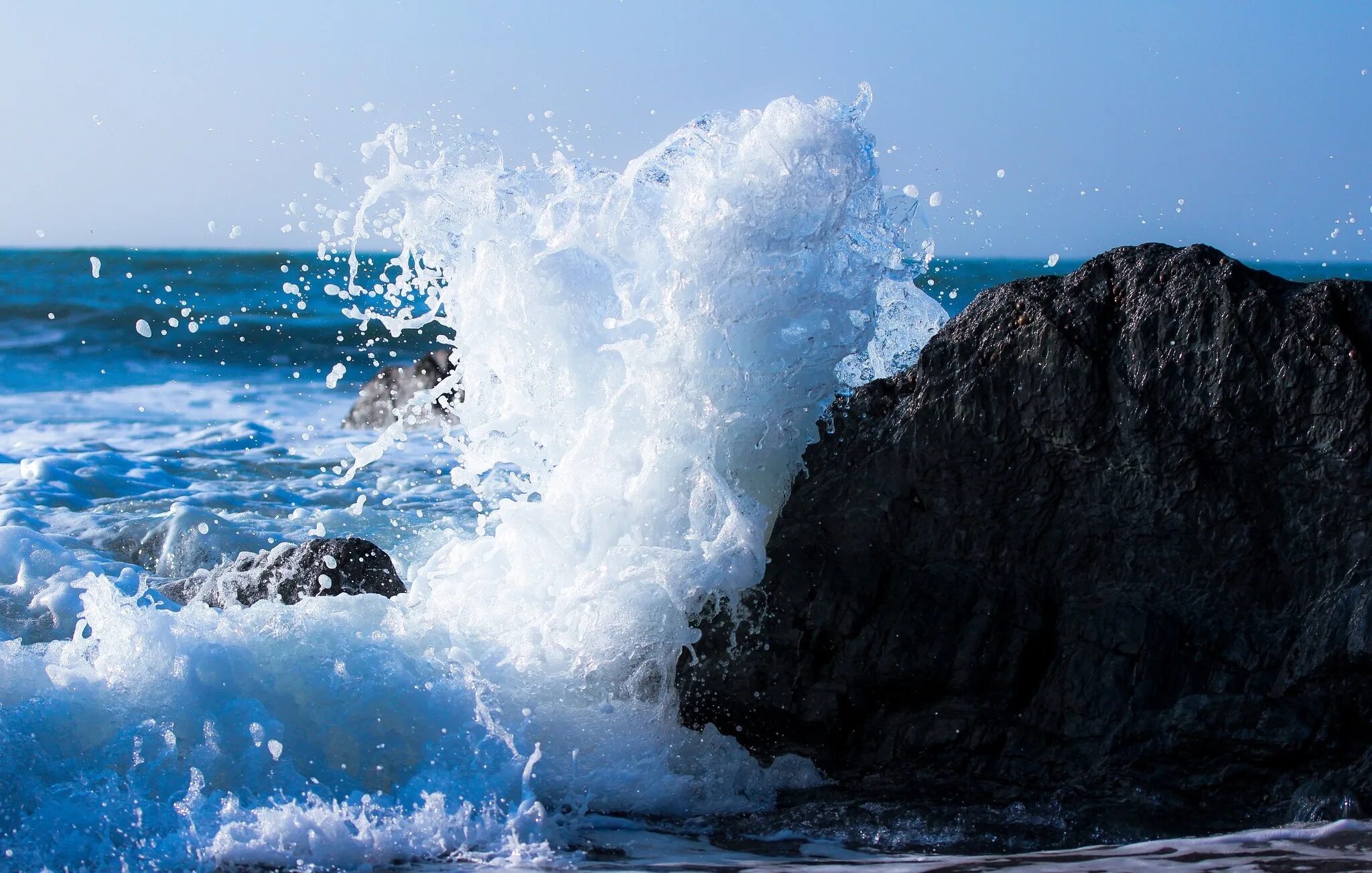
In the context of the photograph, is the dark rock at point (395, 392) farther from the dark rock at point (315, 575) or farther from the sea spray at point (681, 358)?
the sea spray at point (681, 358)

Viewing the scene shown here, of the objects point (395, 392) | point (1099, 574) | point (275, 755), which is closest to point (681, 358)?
point (1099, 574)

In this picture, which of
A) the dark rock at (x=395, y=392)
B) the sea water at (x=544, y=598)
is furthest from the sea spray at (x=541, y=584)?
the dark rock at (x=395, y=392)

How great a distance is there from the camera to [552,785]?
11.0 feet

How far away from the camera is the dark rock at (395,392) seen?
38.3 feet

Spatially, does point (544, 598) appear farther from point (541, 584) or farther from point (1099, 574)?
point (1099, 574)

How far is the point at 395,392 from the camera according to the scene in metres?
12.3

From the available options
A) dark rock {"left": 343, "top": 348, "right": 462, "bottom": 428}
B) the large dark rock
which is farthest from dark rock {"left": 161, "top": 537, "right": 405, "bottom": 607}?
dark rock {"left": 343, "top": 348, "right": 462, "bottom": 428}

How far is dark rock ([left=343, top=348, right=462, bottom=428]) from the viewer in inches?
460

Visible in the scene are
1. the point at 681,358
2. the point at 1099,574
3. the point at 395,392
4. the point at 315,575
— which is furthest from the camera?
the point at 395,392

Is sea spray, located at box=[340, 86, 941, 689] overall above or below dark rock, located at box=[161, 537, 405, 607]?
above

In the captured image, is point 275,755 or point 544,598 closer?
point 275,755

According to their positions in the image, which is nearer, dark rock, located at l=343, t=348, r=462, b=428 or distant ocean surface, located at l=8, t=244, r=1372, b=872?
distant ocean surface, located at l=8, t=244, r=1372, b=872

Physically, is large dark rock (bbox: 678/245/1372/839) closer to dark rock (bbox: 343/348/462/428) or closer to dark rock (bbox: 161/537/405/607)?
dark rock (bbox: 161/537/405/607)

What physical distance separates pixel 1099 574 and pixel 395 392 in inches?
383
